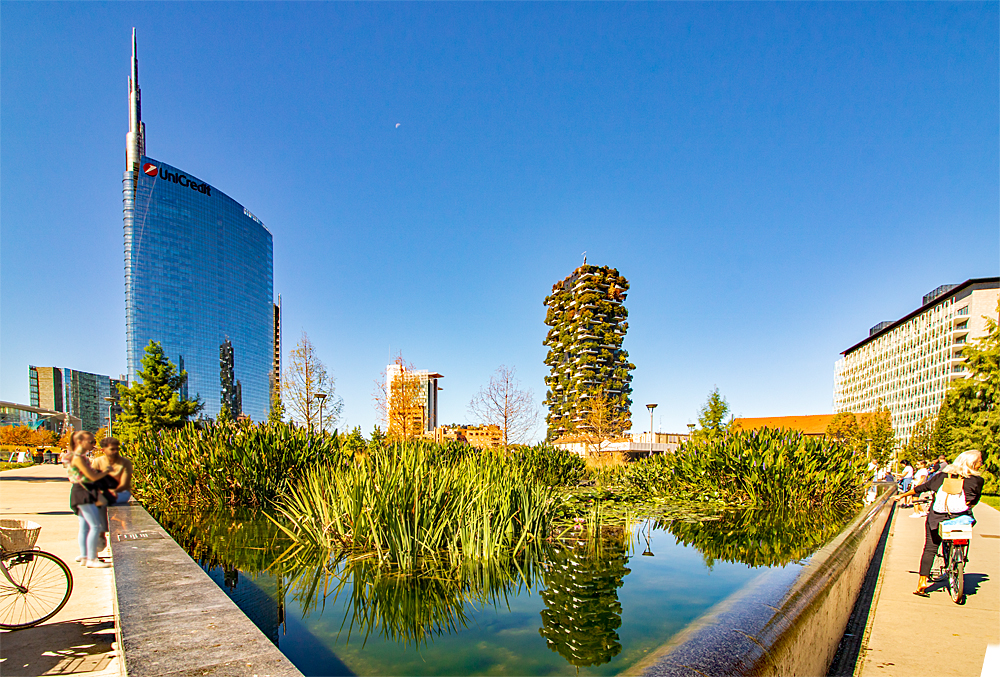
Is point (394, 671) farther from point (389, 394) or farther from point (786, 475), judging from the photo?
point (389, 394)

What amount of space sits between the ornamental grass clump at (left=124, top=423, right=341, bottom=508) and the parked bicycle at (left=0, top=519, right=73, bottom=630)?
214 inches

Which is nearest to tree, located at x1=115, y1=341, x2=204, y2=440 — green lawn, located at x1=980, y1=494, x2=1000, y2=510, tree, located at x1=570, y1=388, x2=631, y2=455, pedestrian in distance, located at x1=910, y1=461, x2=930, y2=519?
tree, located at x1=570, y1=388, x2=631, y2=455

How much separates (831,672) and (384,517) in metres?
3.94

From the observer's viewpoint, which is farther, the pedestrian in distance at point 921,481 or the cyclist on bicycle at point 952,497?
the pedestrian in distance at point 921,481

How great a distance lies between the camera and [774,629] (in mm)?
3691

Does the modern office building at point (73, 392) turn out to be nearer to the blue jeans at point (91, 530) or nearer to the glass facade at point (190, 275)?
the glass facade at point (190, 275)

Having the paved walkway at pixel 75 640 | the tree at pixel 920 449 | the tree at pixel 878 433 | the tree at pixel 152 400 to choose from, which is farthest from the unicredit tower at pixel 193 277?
the tree at pixel 920 449

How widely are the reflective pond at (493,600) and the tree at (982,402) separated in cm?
2379

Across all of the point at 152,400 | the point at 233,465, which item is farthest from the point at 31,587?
the point at 152,400

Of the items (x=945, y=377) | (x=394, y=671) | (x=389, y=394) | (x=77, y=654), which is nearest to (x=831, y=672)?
(x=394, y=671)

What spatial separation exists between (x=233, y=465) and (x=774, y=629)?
8716mm

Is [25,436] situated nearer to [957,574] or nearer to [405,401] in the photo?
[405,401]

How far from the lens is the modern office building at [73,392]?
9062cm

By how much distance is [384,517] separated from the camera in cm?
556
